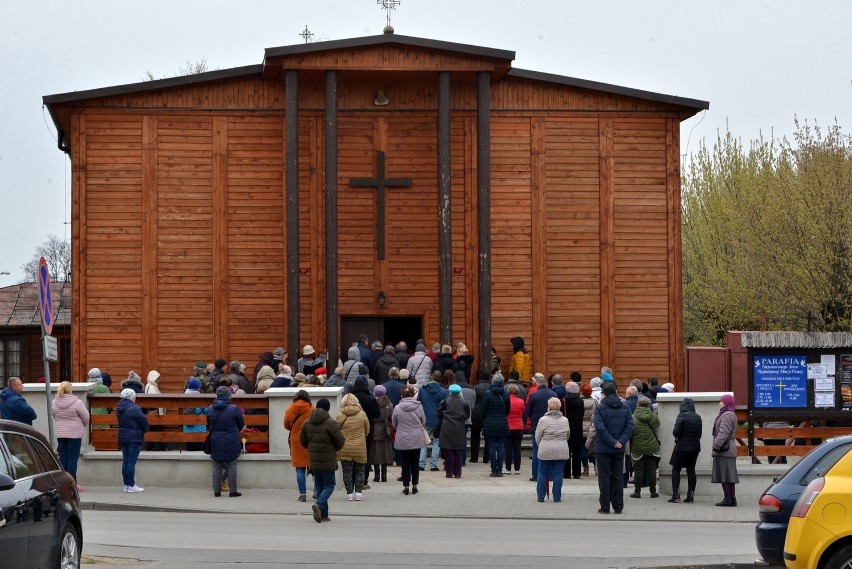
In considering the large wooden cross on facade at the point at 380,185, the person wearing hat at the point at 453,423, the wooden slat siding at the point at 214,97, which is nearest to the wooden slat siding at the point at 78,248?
the wooden slat siding at the point at 214,97

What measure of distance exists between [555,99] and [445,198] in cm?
362

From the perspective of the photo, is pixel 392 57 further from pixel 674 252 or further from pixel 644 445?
pixel 644 445

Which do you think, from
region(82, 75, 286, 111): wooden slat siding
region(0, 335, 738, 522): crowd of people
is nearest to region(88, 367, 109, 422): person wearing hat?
region(0, 335, 738, 522): crowd of people

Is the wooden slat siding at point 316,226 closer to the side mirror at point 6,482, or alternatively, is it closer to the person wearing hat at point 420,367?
the person wearing hat at point 420,367

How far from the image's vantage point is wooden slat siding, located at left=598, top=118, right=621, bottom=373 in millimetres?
29031

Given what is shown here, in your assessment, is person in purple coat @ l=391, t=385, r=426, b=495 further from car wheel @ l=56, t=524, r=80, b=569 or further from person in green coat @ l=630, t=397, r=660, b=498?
car wheel @ l=56, t=524, r=80, b=569

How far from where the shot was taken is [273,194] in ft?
94.9

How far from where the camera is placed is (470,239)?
95.1 feet

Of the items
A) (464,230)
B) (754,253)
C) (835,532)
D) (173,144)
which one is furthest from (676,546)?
(754,253)

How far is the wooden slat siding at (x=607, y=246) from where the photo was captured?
1143 inches

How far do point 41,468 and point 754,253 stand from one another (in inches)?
1095

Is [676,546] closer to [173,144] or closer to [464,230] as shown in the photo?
[464,230]

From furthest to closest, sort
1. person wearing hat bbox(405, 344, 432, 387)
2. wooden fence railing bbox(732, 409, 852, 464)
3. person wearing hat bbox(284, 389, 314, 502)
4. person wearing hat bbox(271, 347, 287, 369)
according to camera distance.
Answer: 1. person wearing hat bbox(271, 347, 287, 369)
2. person wearing hat bbox(405, 344, 432, 387)
3. wooden fence railing bbox(732, 409, 852, 464)
4. person wearing hat bbox(284, 389, 314, 502)

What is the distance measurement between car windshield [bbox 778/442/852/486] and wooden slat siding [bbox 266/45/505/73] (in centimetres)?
1653
